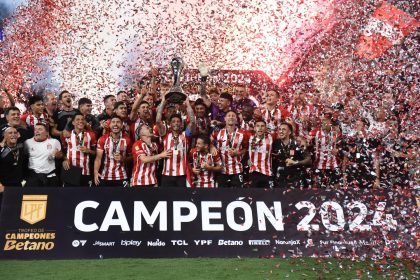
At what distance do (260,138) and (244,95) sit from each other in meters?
1.25

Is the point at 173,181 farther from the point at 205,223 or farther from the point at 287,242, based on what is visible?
the point at 287,242

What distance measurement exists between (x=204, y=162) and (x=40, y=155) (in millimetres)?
2537

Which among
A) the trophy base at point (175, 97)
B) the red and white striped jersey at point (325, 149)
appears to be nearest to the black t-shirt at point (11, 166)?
the trophy base at point (175, 97)

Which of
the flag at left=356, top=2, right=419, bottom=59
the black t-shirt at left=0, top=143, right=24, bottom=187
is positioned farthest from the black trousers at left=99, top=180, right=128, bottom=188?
the flag at left=356, top=2, right=419, bottom=59

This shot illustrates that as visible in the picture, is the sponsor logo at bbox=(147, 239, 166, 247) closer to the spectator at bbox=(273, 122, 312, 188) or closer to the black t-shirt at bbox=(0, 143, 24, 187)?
the black t-shirt at bbox=(0, 143, 24, 187)

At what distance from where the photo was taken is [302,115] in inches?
419

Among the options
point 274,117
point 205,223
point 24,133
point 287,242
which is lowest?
point 287,242

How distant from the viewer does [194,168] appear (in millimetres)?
9148

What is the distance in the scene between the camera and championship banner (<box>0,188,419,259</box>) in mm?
7527

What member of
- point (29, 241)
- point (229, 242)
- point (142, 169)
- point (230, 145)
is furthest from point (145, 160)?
point (29, 241)

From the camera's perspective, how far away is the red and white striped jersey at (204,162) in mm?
9164

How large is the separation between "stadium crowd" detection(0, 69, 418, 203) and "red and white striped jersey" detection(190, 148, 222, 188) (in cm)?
2

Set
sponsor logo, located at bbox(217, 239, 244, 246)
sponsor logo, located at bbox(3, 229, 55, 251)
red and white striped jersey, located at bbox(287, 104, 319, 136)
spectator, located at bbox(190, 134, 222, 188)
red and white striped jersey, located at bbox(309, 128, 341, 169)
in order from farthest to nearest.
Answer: red and white striped jersey, located at bbox(287, 104, 319, 136), red and white striped jersey, located at bbox(309, 128, 341, 169), spectator, located at bbox(190, 134, 222, 188), sponsor logo, located at bbox(217, 239, 244, 246), sponsor logo, located at bbox(3, 229, 55, 251)

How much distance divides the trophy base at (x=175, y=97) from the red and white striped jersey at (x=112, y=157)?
1.00 meters
